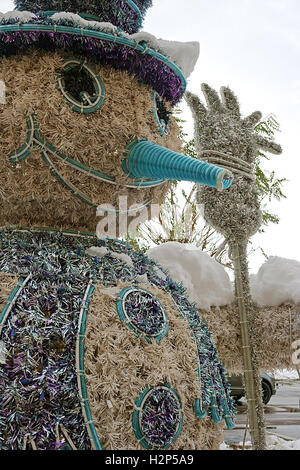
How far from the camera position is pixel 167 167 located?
1.29 meters

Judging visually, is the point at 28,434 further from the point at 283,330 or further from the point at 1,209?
the point at 283,330

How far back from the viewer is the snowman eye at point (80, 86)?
1312 millimetres

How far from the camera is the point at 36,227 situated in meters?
1.39

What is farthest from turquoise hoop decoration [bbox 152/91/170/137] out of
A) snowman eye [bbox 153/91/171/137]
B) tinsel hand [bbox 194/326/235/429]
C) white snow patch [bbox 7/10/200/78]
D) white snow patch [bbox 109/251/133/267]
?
tinsel hand [bbox 194/326/235/429]

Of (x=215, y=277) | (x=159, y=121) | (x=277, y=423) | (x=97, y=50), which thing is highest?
(x=97, y=50)

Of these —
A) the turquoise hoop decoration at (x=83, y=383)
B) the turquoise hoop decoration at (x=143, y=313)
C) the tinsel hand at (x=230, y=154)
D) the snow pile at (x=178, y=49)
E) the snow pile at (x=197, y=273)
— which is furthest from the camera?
the tinsel hand at (x=230, y=154)

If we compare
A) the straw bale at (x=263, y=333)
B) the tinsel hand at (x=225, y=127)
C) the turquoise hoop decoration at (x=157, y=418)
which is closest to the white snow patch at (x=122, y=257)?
the turquoise hoop decoration at (x=157, y=418)

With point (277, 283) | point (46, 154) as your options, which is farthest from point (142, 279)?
point (277, 283)

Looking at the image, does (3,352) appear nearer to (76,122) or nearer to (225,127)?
(76,122)

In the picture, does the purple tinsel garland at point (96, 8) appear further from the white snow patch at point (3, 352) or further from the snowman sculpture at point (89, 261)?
the white snow patch at point (3, 352)

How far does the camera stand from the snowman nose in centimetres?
121

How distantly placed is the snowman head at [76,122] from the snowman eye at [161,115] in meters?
0.02

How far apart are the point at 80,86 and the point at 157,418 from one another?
0.92m

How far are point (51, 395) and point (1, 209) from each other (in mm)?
598
